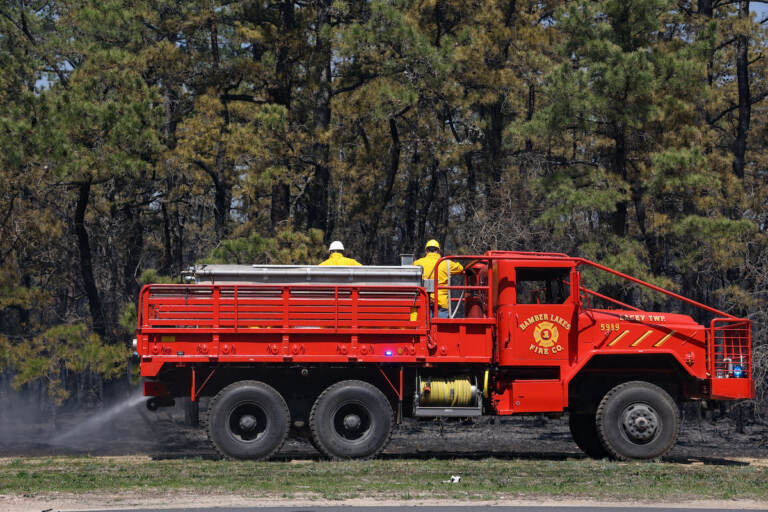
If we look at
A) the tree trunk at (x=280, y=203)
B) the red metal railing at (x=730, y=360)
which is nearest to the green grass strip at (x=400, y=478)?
the red metal railing at (x=730, y=360)

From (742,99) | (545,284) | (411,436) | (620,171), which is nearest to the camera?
(545,284)

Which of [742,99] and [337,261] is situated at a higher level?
[742,99]

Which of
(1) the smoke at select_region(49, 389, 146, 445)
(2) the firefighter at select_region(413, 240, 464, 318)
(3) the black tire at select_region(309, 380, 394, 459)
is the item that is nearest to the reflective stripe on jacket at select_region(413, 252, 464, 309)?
(2) the firefighter at select_region(413, 240, 464, 318)

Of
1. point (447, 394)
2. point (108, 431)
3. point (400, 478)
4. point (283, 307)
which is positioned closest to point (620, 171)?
point (447, 394)

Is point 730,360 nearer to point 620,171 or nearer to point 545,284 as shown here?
point 545,284

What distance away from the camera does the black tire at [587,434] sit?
49.4 ft

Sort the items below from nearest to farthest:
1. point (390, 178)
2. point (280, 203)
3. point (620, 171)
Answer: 1. point (620, 171)
2. point (280, 203)
3. point (390, 178)

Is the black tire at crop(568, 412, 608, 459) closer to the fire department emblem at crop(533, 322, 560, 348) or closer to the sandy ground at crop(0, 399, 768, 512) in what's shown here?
the sandy ground at crop(0, 399, 768, 512)

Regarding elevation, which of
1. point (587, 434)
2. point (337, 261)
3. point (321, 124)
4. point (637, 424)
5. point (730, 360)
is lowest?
point (587, 434)

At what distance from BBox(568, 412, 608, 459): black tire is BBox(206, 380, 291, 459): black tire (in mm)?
4637

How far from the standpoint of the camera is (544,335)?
13.8 metres

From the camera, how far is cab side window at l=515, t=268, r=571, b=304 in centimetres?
1401

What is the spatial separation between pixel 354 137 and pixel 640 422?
60.2ft

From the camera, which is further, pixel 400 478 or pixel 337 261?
pixel 337 261
